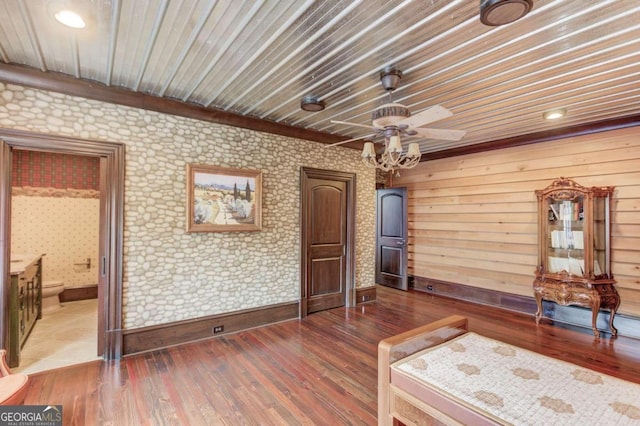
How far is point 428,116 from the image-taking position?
8.22 feet

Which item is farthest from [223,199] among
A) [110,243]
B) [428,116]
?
[428,116]

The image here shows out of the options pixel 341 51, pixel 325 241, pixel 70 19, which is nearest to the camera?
pixel 70 19

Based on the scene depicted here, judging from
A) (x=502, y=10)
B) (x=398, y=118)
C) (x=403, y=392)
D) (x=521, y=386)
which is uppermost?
(x=502, y=10)

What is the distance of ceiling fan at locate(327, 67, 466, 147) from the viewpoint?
2449 mm

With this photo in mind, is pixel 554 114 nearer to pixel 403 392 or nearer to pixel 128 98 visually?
pixel 403 392

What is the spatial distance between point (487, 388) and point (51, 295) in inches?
243

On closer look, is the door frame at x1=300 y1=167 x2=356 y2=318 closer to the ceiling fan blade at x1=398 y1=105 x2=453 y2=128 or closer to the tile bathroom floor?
the ceiling fan blade at x1=398 y1=105 x2=453 y2=128

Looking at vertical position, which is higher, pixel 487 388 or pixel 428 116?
pixel 428 116

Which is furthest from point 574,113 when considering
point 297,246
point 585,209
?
point 297,246

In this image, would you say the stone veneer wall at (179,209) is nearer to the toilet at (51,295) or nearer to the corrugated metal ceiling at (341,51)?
the corrugated metal ceiling at (341,51)

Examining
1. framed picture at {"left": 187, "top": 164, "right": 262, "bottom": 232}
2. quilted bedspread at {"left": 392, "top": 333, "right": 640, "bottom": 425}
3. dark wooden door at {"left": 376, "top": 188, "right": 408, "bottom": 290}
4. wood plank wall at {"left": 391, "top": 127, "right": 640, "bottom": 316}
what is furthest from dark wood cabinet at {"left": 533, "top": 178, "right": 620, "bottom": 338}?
framed picture at {"left": 187, "top": 164, "right": 262, "bottom": 232}

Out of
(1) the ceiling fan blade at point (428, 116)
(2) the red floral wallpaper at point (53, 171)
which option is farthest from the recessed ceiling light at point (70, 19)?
(2) the red floral wallpaper at point (53, 171)

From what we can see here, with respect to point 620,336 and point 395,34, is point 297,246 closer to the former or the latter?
point 395,34

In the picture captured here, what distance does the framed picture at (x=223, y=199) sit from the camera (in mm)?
3762
